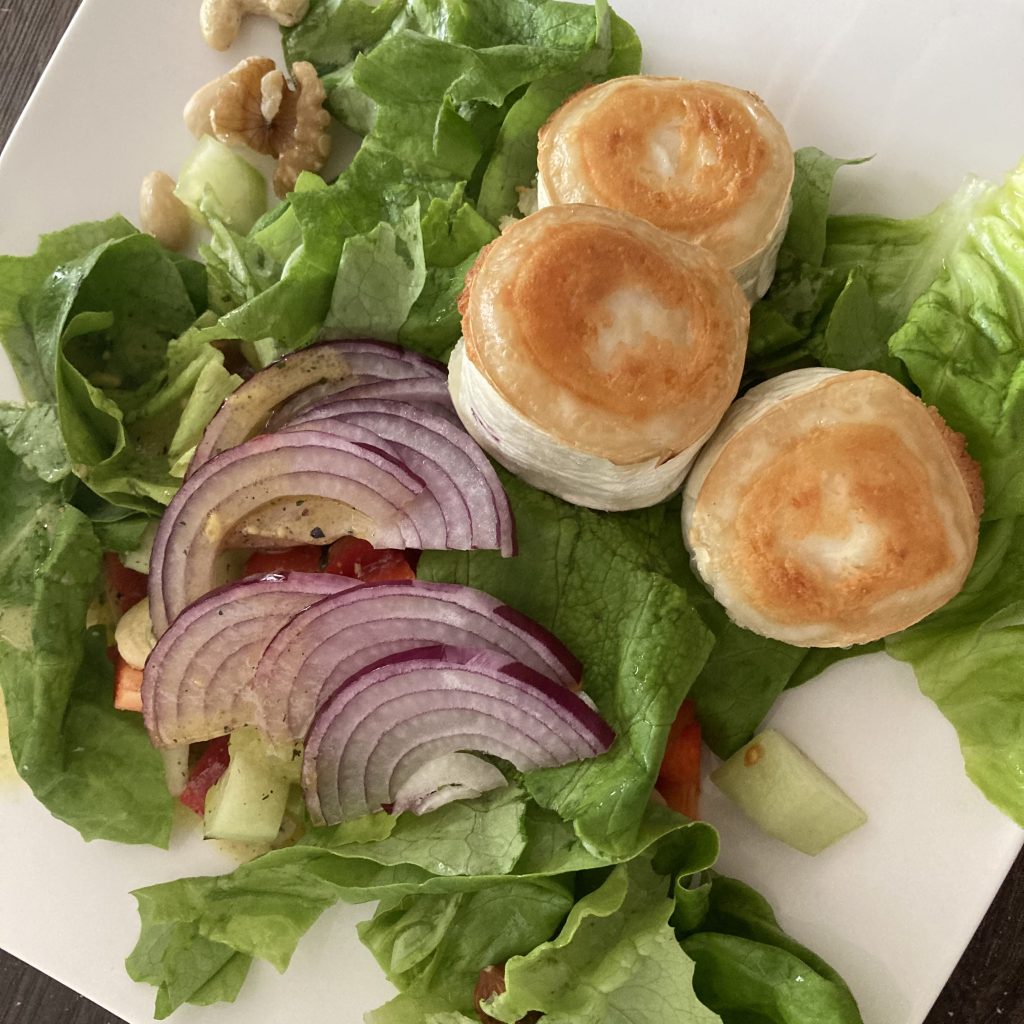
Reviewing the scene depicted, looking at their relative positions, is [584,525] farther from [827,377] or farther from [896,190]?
[896,190]

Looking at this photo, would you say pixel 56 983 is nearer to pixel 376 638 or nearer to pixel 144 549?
pixel 144 549

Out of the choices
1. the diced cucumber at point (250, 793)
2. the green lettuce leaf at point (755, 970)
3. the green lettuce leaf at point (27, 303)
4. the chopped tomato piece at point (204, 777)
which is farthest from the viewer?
the green lettuce leaf at point (27, 303)

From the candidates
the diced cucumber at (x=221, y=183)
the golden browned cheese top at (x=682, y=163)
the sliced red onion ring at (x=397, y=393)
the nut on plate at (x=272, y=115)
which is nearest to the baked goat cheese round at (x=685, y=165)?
the golden browned cheese top at (x=682, y=163)

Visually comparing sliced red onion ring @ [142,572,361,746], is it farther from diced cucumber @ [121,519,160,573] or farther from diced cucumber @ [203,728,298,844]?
diced cucumber @ [121,519,160,573]

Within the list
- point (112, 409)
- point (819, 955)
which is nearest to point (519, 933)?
point (819, 955)

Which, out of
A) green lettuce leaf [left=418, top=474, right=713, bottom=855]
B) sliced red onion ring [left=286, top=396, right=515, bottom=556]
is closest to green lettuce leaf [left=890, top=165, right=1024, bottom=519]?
green lettuce leaf [left=418, top=474, right=713, bottom=855]

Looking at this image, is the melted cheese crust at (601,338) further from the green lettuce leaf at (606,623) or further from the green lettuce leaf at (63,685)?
the green lettuce leaf at (63,685)

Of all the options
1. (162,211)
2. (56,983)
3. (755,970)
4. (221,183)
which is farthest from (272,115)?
(56,983)
